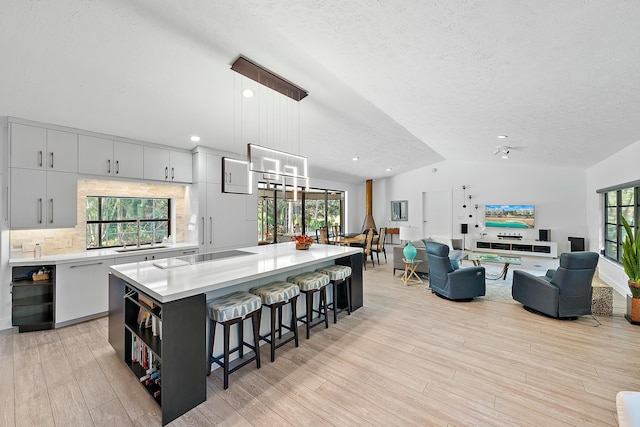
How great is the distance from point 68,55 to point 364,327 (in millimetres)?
3907

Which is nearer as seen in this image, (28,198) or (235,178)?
(28,198)

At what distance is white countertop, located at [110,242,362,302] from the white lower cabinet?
129cm

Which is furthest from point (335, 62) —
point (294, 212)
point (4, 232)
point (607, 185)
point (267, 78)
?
point (607, 185)

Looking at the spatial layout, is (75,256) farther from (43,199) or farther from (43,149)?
(43,149)

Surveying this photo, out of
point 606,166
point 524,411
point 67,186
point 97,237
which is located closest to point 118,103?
point 67,186

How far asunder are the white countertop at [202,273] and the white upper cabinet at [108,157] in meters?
1.91

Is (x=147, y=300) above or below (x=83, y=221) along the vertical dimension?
below

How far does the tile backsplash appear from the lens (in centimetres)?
328

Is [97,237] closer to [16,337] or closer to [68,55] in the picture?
[16,337]

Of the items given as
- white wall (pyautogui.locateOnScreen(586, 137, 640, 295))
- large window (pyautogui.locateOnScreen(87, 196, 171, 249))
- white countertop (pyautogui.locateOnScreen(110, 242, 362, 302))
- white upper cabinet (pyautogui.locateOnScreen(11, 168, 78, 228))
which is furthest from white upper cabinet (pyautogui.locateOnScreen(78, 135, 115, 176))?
white wall (pyautogui.locateOnScreen(586, 137, 640, 295))

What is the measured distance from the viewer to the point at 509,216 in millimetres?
7512

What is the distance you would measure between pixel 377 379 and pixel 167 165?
4268 mm

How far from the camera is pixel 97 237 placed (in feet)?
13.1

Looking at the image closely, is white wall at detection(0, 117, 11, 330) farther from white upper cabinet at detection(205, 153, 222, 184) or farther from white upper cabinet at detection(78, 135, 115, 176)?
white upper cabinet at detection(205, 153, 222, 184)
